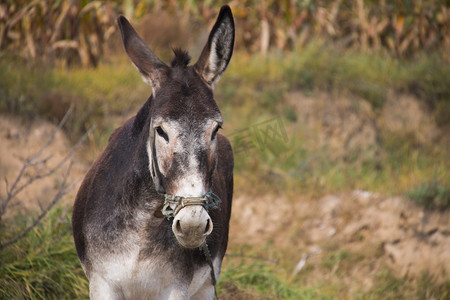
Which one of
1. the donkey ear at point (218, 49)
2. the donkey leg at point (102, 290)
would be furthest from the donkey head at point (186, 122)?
the donkey leg at point (102, 290)

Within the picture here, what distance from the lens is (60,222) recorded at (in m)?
5.04

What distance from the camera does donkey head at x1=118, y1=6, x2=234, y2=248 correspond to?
272 cm

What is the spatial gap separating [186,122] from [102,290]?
1.15 meters

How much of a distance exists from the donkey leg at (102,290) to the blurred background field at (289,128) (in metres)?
1.37

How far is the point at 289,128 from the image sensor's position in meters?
8.88

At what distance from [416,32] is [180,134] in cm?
959

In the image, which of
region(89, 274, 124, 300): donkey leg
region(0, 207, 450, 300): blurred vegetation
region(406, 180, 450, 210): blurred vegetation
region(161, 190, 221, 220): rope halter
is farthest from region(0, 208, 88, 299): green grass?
region(406, 180, 450, 210): blurred vegetation

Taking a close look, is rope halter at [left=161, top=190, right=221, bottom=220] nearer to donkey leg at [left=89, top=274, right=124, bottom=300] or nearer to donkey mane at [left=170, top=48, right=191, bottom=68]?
donkey leg at [left=89, top=274, right=124, bottom=300]

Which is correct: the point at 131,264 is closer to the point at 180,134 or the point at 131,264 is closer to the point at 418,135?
the point at 180,134

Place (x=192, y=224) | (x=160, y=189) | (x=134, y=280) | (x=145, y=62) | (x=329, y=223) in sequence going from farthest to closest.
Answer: (x=329, y=223) < (x=134, y=280) < (x=145, y=62) < (x=160, y=189) < (x=192, y=224)

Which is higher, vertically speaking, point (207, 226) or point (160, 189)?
point (160, 189)

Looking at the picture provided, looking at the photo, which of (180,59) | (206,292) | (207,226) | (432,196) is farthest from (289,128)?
(207,226)

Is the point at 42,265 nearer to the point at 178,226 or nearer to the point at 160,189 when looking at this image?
the point at 160,189

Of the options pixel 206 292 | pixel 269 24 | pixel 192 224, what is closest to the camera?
pixel 192 224
